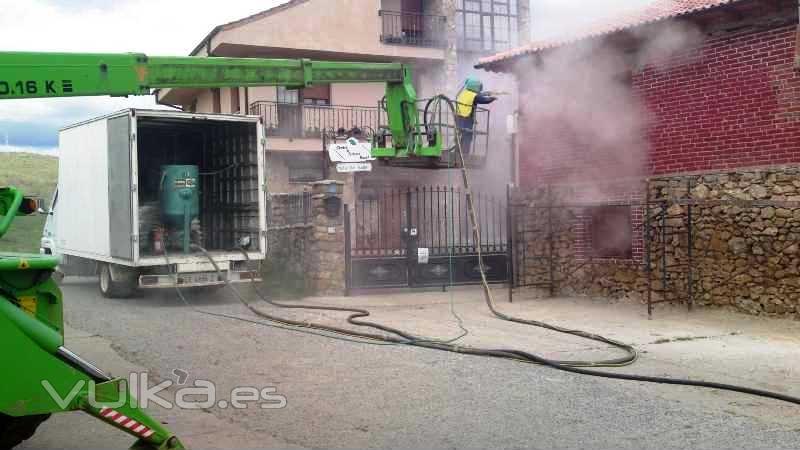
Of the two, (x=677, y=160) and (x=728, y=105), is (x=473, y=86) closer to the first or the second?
(x=677, y=160)

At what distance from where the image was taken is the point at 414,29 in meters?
24.0

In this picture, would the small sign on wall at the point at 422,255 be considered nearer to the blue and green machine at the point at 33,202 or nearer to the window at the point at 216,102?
the blue and green machine at the point at 33,202

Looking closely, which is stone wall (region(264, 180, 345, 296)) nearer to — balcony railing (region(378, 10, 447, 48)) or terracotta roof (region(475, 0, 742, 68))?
terracotta roof (region(475, 0, 742, 68))

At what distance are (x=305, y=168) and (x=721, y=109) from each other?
43.9ft

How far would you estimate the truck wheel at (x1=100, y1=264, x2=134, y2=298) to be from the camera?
12.6 metres

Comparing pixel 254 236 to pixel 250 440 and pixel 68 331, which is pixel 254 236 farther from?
pixel 250 440

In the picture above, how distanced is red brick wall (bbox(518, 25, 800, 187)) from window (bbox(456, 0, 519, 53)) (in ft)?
41.5

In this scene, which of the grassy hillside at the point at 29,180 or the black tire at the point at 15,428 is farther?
the grassy hillside at the point at 29,180

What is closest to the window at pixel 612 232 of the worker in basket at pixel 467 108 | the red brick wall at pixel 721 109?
the red brick wall at pixel 721 109

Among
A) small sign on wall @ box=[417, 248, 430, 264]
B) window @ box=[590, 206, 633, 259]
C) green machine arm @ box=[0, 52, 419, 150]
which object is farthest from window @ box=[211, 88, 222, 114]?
green machine arm @ box=[0, 52, 419, 150]

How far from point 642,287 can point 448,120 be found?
157 inches

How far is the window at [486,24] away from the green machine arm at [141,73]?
54.5 ft

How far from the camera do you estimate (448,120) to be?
10.9m

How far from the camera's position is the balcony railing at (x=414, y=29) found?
2327 centimetres
